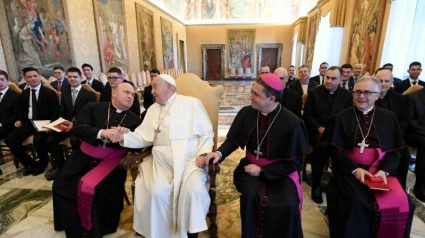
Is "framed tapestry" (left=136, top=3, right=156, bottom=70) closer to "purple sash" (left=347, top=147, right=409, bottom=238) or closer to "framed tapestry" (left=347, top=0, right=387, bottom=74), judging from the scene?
"framed tapestry" (left=347, top=0, right=387, bottom=74)

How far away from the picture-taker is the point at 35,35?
17.1 feet

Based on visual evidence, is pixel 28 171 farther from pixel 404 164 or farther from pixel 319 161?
pixel 404 164

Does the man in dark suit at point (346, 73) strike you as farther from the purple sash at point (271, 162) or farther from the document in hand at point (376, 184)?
the purple sash at point (271, 162)

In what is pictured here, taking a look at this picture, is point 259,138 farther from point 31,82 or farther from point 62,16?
point 62,16

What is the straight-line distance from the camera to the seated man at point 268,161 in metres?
1.77

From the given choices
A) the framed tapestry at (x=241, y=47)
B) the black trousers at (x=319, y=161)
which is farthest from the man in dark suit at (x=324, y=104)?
the framed tapestry at (x=241, y=47)

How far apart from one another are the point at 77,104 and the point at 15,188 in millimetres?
1340

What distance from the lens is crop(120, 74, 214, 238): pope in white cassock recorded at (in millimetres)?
1870

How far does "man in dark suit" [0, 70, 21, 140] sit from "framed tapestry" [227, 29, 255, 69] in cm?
1597

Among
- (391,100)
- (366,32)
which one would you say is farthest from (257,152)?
(366,32)

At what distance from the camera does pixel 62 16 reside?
19.1ft

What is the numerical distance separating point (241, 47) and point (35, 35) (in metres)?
14.8

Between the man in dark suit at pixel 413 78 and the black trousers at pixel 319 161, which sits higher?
the man in dark suit at pixel 413 78

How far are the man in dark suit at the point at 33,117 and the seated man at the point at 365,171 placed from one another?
3818 millimetres
